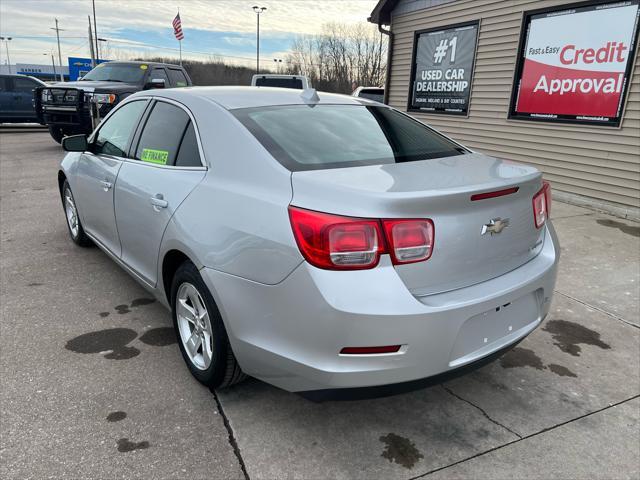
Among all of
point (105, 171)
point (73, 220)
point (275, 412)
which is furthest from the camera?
point (73, 220)

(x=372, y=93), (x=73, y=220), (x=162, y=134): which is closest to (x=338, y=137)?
(x=162, y=134)

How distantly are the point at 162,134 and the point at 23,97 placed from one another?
15420mm

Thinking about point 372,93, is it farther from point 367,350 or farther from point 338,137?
point 367,350

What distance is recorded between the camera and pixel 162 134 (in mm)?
3131

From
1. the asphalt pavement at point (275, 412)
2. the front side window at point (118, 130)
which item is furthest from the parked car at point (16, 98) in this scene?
the asphalt pavement at point (275, 412)

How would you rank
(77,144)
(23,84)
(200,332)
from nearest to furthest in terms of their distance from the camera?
1. (200,332)
2. (77,144)
3. (23,84)

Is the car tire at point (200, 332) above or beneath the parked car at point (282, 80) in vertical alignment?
beneath

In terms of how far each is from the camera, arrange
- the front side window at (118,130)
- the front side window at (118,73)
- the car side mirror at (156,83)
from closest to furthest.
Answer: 1. the front side window at (118,130)
2. the car side mirror at (156,83)
3. the front side window at (118,73)

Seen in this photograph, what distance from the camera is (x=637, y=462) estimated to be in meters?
2.25

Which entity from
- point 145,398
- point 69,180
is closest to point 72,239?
point 69,180

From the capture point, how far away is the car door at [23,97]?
50.7 ft

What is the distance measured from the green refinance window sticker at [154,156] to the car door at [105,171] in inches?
13.4

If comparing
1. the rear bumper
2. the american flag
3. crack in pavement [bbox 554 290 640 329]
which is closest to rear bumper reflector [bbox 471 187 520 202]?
the rear bumper

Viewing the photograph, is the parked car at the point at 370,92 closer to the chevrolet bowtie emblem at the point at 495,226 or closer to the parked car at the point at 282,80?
the parked car at the point at 282,80
